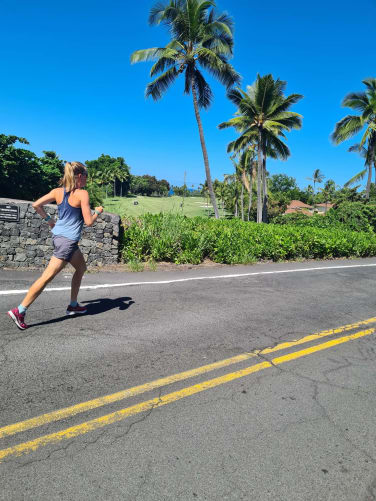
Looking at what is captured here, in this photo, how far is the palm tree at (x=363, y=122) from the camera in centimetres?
2858

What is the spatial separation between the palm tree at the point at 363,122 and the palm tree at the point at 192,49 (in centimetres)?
1349

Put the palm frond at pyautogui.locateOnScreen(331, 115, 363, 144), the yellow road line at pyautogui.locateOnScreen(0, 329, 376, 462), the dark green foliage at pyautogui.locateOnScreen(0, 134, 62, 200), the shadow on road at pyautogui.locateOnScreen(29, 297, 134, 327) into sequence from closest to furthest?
the yellow road line at pyautogui.locateOnScreen(0, 329, 376, 462) → the shadow on road at pyautogui.locateOnScreen(29, 297, 134, 327) → the palm frond at pyautogui.locateOnScreen(331, 115, 363, 144) → the dark green foliage at pyautogui.locateOnScreen(0, 134, 62, 200)

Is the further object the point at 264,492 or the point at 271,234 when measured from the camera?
the point at 271,234

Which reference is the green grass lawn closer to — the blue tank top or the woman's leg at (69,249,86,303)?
the woman's leg at (69,249,86,303)

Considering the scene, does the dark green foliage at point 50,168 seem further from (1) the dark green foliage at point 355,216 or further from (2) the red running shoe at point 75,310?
(2) the red running shoe at point 75,310

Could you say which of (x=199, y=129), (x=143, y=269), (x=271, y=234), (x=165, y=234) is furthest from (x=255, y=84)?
(x=143, y=269)

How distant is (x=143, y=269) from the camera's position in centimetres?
846

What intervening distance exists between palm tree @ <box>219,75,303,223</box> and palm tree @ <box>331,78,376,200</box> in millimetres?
4827

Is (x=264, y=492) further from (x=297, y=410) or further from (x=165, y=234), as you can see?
(x=165, y=234)

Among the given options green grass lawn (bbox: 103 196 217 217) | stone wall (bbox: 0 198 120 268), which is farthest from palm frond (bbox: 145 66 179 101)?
stone wall (bbox: 0 198 120 268)

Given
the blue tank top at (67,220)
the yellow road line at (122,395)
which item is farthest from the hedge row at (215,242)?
the yellow road line at (122,395)

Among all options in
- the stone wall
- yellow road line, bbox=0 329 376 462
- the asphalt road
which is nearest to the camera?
the asphalt road

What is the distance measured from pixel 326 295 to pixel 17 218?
7.32 m

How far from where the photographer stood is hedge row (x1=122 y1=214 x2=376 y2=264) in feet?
30.8
